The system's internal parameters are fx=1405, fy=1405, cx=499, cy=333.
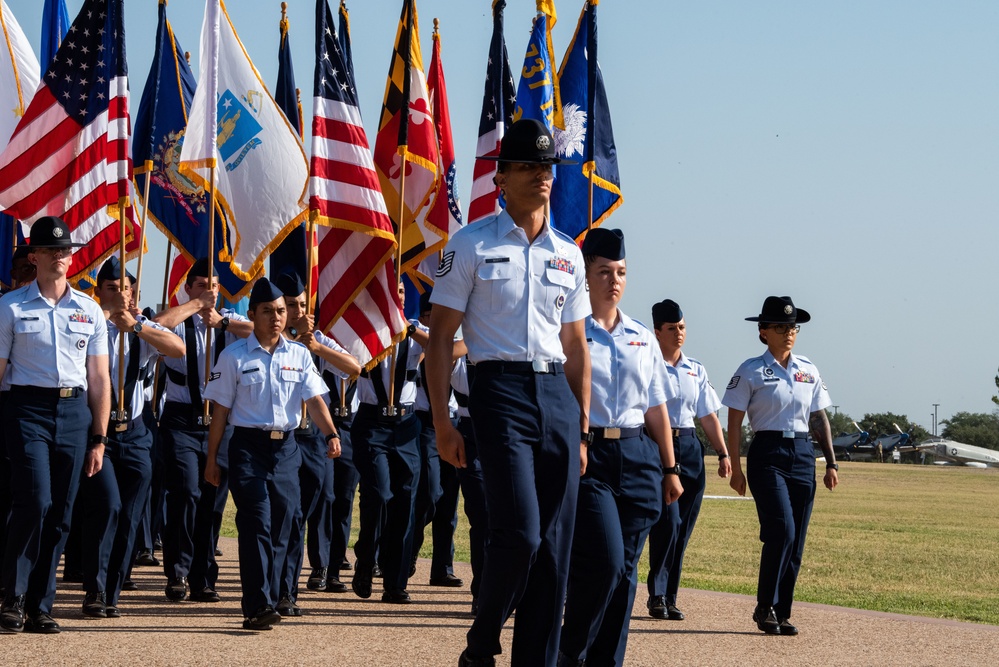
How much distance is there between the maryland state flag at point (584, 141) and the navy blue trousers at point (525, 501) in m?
5.63

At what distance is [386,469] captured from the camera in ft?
36.1

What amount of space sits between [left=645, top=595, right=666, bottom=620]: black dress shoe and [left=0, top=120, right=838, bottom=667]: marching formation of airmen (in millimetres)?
15

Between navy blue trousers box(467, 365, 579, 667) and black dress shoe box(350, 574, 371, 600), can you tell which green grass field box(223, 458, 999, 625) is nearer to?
black dress shoe box(350, 574, 371, 600)

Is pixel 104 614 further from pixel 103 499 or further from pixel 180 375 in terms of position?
pixel 180 375

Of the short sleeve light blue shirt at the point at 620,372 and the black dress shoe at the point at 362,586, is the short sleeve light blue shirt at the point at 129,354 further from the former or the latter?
the short sleeve light blue shirt at the point at 620,372

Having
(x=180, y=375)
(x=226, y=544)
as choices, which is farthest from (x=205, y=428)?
(x=226, y=544)

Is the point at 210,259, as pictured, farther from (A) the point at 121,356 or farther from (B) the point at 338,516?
(B) the point at 338,516

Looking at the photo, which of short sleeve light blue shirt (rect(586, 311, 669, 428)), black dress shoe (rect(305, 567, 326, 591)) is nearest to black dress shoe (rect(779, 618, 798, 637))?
short sleeve light blue shirt (rect(586, 311, 669, 428))

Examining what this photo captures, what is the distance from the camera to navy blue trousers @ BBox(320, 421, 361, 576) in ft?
38.2

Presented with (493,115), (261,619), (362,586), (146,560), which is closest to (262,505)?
(261,619)

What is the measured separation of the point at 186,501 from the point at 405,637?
2.83 metres

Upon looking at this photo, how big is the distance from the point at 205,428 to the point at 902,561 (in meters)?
9.62

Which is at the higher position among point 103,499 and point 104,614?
point 103,499

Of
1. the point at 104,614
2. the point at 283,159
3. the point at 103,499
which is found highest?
the point at 283,159
